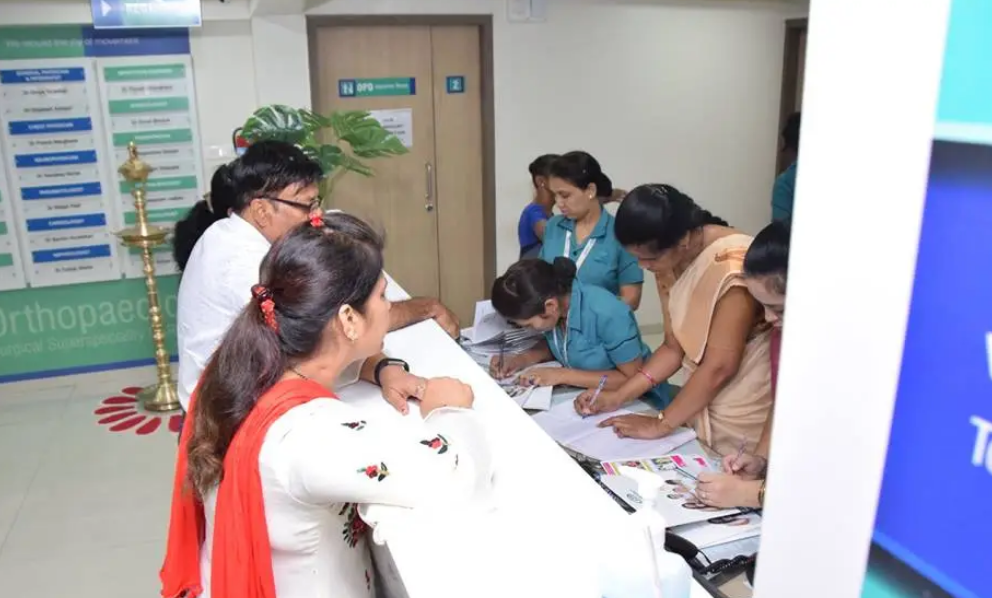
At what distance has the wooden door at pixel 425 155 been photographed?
14.4ft

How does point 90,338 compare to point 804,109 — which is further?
point 90,338

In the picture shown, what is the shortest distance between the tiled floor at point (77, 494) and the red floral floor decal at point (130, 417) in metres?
0.03

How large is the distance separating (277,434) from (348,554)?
0.25m

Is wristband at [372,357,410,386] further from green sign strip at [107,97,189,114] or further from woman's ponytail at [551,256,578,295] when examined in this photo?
green sign strip at [107,97,189,114]

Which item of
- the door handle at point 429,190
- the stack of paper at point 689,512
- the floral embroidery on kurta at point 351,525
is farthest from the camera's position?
the door handle at point 429,190

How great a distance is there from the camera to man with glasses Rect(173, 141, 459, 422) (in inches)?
65.4

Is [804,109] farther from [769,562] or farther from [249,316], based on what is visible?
[249,316]

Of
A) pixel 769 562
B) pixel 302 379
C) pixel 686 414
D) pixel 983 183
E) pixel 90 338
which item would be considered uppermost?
pixel 983 183

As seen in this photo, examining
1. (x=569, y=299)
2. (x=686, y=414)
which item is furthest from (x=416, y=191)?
(x=686, y=414)

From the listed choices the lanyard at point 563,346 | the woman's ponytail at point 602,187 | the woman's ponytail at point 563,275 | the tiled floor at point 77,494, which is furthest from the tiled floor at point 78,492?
the woman's ponytail at point 602,187

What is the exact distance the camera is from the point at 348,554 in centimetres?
119

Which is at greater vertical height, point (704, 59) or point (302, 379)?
point (704, 59)

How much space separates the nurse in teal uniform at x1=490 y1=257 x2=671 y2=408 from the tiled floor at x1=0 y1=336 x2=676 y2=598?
1575 millimetres

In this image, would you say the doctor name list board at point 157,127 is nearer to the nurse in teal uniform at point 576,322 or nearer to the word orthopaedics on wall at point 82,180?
the word orthopaedics on wall at point 82,180
